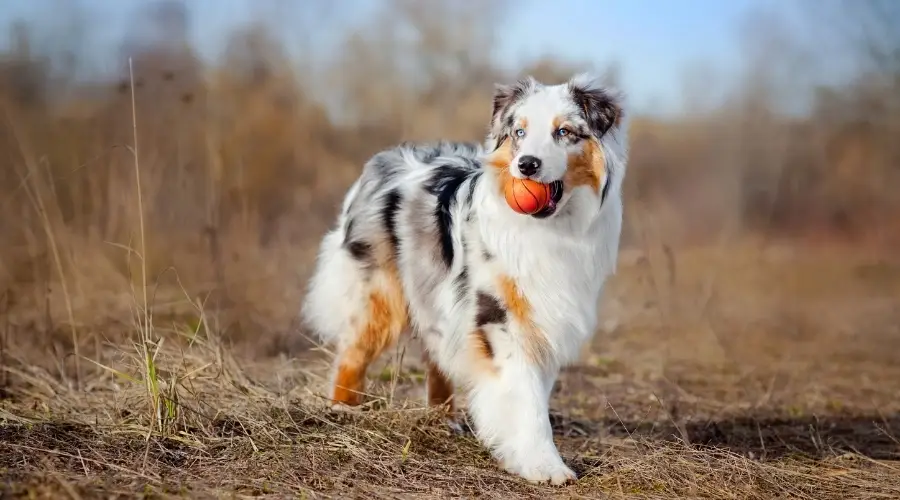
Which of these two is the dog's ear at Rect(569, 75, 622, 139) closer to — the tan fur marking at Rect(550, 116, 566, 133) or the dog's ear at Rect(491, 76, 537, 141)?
the tan fur marking at Rect(550, 116, 566, 133)

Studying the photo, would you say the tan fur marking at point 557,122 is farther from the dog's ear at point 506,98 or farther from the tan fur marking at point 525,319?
the tan fur marking at point 525,319

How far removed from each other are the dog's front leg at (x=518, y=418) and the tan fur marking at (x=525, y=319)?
57 millimetres

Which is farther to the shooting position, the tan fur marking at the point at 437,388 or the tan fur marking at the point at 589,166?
the tan fur marking at the point at 437,388

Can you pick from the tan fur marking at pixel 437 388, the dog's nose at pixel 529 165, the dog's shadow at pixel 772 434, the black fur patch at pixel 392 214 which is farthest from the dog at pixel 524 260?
the dog's shadow at pixel 772 434

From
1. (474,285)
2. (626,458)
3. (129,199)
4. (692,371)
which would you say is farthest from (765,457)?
(129,199)

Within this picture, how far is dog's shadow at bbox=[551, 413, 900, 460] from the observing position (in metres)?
4.89

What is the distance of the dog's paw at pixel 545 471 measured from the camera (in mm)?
3979

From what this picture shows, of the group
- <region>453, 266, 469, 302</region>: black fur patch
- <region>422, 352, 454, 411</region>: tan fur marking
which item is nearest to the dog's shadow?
<region>422, 352, 454, 411</region>: tan fur marking

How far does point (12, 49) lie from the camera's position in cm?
803

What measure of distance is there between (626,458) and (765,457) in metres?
0.99

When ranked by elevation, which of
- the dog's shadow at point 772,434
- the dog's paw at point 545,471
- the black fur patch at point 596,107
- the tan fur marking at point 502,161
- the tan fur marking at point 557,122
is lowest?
the dog's shadow at point 772,434

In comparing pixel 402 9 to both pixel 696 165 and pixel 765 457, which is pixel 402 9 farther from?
pixel 765 457

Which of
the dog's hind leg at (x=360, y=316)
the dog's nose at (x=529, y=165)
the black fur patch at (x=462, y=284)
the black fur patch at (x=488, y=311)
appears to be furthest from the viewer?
the dog's hind leg at (x=360, y=316)

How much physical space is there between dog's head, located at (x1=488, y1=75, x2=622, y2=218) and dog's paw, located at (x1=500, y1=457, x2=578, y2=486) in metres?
1.11
